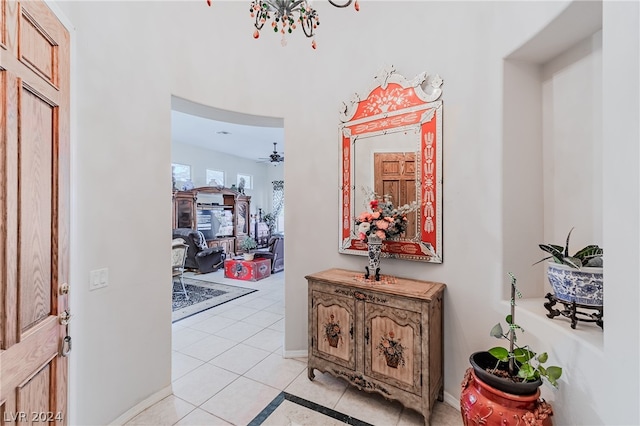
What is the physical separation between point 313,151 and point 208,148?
5.97 metres

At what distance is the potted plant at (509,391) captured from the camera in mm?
1347

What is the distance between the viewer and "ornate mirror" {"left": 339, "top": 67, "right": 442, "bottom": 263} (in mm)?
2217

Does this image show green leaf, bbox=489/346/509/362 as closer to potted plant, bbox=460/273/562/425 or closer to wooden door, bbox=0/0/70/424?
potted plant, bbox=460/273/562/425

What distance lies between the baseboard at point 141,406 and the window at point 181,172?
18.9ft

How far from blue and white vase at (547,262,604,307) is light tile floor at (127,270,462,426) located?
1179mm

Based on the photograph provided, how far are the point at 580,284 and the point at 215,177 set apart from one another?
8267 millimetres

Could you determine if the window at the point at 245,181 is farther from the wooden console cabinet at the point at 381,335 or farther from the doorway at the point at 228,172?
the wooden console cabinet at the point at 381,335

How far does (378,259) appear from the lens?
7.51ft

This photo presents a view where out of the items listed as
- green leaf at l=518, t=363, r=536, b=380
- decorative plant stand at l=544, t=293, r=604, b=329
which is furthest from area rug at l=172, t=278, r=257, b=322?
decorative plant stand at l=544, t=293, r=604, b=329

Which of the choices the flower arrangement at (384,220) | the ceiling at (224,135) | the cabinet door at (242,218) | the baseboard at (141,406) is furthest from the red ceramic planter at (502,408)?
the cabinet door at (242,218)

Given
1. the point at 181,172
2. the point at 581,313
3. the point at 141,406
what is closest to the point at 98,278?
the point at 141,406

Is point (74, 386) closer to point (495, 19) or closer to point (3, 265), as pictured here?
point (3, 265)

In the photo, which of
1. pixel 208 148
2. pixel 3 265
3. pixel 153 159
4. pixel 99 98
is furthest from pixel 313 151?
pixel 208 148

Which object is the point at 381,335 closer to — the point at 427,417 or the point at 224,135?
the point at 427,417
